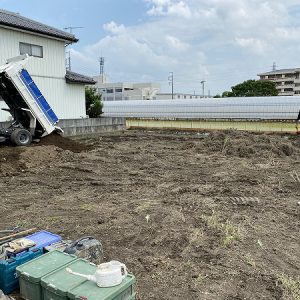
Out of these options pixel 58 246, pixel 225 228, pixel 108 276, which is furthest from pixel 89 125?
pixel 108 276

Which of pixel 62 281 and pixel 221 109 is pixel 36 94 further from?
pixel 221 109

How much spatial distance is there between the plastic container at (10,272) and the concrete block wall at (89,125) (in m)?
11.9

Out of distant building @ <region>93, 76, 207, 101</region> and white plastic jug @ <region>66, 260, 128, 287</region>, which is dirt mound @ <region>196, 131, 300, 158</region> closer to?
white plastic jug @ <region>66, 260, 128, 287</region>

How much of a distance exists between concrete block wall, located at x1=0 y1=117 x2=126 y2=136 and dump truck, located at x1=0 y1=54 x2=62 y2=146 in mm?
3232

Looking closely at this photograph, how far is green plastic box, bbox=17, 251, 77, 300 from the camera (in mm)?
2709

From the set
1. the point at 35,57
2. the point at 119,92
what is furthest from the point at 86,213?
the point at 119,92

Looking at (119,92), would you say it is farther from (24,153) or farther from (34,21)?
(24,153)

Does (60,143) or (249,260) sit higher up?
(60,143)

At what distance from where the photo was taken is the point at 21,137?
10695mm

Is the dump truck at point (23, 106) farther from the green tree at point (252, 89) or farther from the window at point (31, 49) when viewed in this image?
the green tree at point (252, 89)

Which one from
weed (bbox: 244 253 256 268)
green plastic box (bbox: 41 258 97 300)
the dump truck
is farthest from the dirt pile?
weed (bbox: 244 253 256 268)

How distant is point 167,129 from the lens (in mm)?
20500

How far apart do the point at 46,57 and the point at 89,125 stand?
3.60m

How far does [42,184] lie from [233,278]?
16.9 ft
